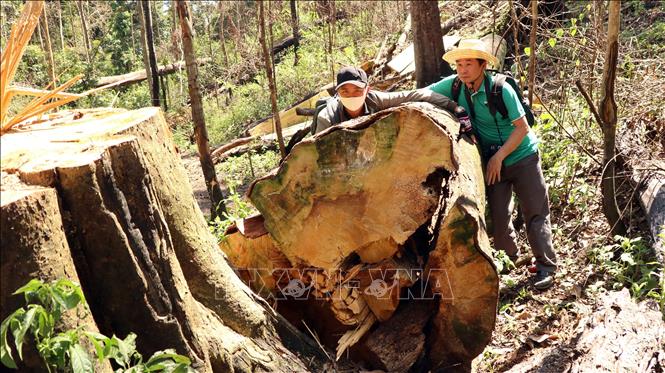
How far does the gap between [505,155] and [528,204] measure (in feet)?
2.17

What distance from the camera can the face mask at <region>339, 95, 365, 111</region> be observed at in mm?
4039

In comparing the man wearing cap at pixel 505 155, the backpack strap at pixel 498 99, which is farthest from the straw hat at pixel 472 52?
the backpack strap at pixel 498 99

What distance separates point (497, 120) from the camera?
14.1ft

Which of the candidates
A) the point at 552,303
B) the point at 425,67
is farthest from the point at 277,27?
the point at 552,303

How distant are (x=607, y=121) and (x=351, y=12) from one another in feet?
58.5

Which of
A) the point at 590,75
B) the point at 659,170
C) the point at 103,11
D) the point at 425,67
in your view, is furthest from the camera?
the point at 103,11

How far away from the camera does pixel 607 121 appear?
4.61 meters

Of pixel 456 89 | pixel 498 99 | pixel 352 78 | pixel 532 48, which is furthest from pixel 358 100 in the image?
pixel 532 48

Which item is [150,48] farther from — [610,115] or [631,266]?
[631,266]

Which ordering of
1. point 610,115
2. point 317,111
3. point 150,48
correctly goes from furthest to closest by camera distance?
point 150,48, point 610,115, point 317,111

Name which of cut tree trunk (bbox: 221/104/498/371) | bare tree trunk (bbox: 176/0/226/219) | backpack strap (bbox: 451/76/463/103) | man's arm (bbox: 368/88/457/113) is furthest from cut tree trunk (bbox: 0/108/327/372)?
bare tree trunk (bbox: 176/0/226/219)

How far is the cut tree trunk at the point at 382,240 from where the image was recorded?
3.34 metres

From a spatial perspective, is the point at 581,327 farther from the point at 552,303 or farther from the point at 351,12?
the point at 351,12

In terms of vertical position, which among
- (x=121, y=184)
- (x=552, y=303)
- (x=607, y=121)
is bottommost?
(x=552, y=303)
